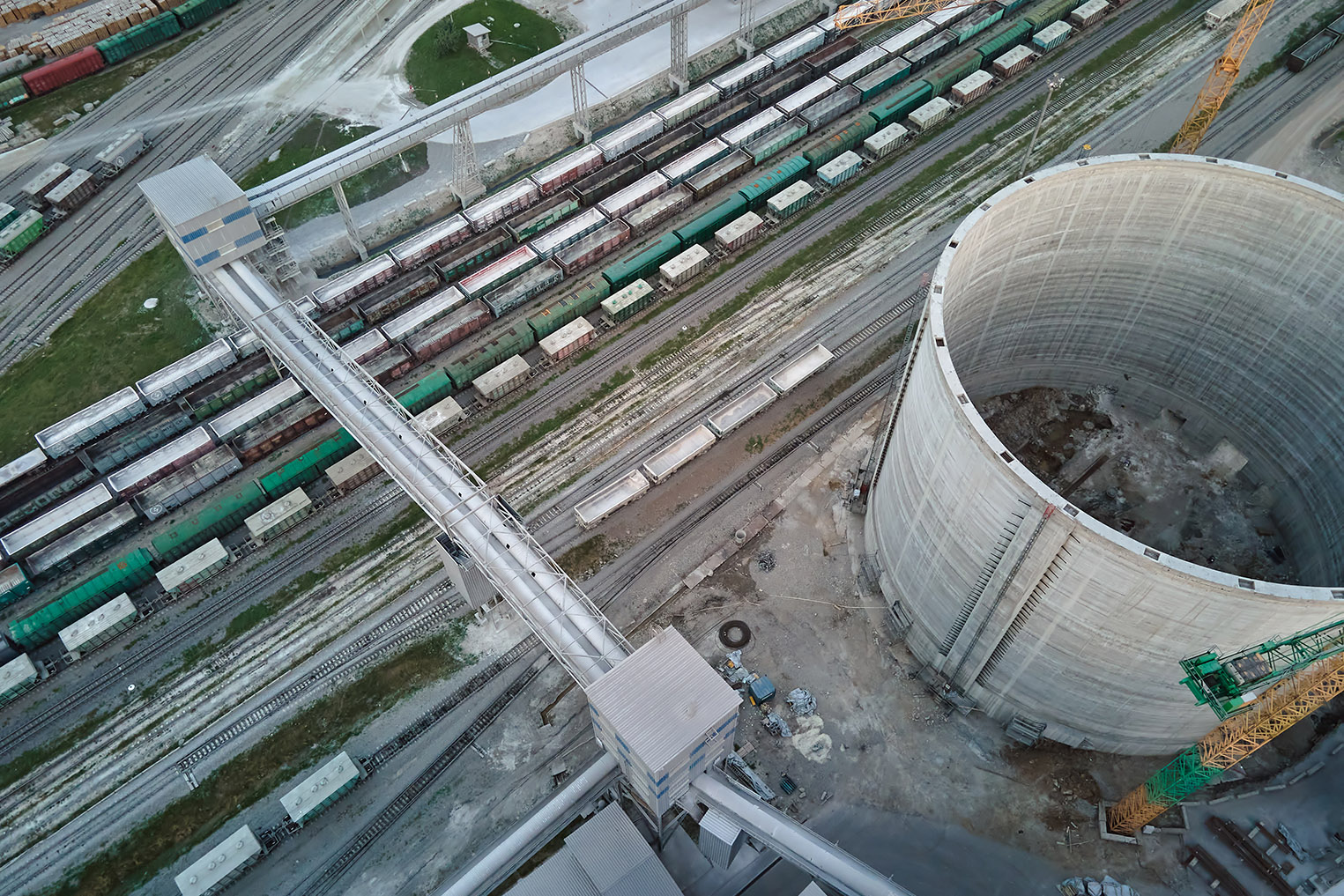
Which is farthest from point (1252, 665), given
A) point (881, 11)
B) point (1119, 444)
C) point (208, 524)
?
point (881, 11)

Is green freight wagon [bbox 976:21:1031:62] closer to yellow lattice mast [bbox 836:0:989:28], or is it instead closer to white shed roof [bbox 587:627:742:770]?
yellow lattice mast [bbox 836:0:989:28]

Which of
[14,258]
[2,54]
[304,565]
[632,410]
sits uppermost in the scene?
[2,54]

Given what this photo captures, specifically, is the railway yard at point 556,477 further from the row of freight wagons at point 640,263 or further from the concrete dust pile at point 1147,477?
the concrete dust pile at point 1147,477

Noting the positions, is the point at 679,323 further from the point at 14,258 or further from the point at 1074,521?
the point at 14,258

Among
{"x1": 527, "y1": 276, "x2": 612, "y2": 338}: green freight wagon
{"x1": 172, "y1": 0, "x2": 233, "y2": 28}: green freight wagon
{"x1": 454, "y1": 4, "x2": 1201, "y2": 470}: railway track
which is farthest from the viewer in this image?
{"x1": 172, "y1": 0, "x2": 233, "y2": 28}: green freight wagon

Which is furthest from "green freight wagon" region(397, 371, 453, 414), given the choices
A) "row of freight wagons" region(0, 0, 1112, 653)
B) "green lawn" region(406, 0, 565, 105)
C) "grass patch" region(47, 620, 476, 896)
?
"green lawn" region(406, 0, 565, 105)

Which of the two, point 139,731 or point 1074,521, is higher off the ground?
point 139,731

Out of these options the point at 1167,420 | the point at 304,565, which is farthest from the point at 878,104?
the point at 304,565
